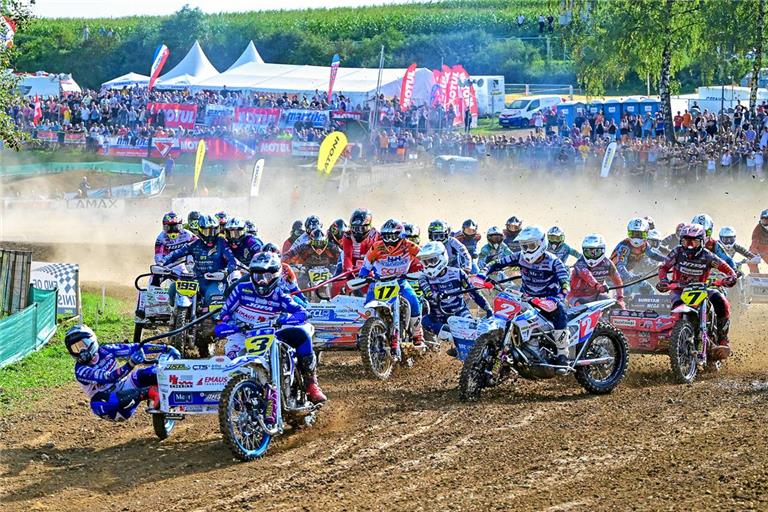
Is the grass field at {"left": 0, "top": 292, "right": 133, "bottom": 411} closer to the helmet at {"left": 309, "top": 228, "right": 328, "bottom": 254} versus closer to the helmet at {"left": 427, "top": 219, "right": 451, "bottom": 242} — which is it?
the helmet at {"left": 309, "top": 228, "right": 328, "bottom": 254}

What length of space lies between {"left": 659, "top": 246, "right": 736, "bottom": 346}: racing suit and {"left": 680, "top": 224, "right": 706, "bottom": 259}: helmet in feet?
0.16

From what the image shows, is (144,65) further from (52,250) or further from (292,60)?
(52,250)

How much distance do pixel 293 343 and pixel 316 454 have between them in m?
1.15

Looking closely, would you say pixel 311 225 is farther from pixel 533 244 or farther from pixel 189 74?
pixel 189 74

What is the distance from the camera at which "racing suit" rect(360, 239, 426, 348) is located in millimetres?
14203

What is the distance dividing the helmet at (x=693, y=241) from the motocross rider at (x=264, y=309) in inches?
223

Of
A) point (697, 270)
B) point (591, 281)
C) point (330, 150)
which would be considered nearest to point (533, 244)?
point (591, 281)

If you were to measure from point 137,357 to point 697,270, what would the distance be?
7.21 metres

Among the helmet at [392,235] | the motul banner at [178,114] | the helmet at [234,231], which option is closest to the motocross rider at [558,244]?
the helmet at [392,235]

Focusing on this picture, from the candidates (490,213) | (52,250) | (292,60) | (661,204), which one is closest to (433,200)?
(490,213)

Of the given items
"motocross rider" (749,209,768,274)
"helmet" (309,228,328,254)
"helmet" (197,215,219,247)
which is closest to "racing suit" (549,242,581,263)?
"helmet" (309,228,328,254)

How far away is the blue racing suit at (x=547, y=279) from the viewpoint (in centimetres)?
1228

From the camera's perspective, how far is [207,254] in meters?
15.6

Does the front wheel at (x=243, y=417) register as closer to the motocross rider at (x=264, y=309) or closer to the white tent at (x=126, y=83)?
the motocross rider at (x=264, y=309)
